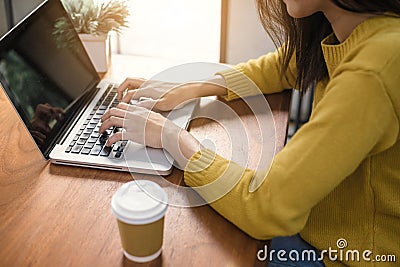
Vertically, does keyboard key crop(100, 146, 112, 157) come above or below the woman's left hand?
below

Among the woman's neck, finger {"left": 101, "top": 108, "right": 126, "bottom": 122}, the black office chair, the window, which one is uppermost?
the woman's neck

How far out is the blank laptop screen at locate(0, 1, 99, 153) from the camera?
3.29ft

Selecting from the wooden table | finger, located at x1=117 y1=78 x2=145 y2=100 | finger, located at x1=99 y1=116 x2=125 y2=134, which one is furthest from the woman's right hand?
the wooden table

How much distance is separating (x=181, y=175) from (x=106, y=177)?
13 cm

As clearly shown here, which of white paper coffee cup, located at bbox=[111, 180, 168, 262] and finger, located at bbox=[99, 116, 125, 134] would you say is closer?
white paper coffee cup, located at bbox=[111, 180, 168, 262]

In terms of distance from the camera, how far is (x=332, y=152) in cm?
77

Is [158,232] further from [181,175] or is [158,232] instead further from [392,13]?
[392,13]

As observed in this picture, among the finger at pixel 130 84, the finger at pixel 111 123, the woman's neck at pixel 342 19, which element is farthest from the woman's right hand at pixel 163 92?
the woman's neck at pixel 342 19

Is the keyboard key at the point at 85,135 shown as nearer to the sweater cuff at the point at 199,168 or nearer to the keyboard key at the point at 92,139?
the keyboard key at the point at 92,139

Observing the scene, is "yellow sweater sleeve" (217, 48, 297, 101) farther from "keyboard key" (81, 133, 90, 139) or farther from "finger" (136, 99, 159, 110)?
"keyboard key" (81, 133, 90, 139)

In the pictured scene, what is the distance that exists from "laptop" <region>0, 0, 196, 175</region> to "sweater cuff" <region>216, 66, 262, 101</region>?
0.11 meters

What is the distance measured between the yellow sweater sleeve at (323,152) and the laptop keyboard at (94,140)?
29cm

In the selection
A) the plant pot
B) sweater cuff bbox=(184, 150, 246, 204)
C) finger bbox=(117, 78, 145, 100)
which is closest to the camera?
sweater cuff bbox=(184, 150, 246, 204)

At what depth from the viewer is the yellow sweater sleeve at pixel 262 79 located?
125 centimetres
